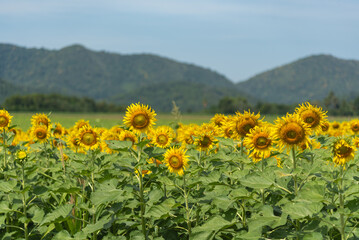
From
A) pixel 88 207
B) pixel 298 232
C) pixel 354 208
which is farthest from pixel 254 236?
pixel 88 207

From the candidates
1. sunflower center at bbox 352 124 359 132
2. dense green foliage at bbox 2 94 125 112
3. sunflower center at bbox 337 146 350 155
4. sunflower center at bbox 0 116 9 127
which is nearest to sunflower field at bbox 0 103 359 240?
sunflower center at bbox 337 146 350 155

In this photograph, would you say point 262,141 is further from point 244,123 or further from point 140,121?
point 140,121

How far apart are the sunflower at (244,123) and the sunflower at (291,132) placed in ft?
2.28

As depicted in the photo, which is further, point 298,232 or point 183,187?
point 183,187

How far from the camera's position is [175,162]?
4.46 meters

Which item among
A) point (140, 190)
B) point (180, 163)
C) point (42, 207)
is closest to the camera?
point (140, 190)

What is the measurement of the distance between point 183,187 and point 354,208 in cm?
188

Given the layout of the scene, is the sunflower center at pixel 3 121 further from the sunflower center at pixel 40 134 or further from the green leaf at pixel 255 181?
the green leaf at pixel 255 181

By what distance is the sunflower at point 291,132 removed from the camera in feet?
11.4

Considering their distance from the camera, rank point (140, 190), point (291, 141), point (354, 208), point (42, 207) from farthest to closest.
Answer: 1. point (42, 207)
2. point (140, 190)
3. point (291, 141)
4. point (354, 208)

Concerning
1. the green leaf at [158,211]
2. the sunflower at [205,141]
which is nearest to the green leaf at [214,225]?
the green leaf at [158,211]

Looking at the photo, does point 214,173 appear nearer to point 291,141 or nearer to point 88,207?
point 291,141

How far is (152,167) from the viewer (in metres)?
4.15

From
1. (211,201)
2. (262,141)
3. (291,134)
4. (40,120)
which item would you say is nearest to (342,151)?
(291,134)
